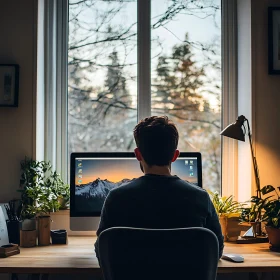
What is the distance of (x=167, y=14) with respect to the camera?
285cm

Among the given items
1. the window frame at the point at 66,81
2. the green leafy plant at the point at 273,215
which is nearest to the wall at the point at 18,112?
the window frame at the point at 66,81

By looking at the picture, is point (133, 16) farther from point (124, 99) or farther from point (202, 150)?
point (202, 150)

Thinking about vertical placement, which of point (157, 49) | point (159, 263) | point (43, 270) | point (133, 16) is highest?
point (133, 16)

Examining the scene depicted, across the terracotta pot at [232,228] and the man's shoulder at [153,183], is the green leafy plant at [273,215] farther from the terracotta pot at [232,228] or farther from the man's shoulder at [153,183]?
the man's shoulder at [153,183]

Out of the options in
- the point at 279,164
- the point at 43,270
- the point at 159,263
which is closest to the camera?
the point at 159,263

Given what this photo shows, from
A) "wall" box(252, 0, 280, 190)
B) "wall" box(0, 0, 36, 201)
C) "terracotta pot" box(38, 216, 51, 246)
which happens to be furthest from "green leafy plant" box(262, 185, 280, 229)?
"wall" box(0, 0, 36, 201)

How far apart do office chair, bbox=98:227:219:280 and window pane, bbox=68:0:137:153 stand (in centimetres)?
151

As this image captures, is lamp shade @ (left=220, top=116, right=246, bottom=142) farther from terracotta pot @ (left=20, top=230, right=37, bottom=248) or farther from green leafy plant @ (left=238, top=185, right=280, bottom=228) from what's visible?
terracotta pot @ (left=20, top=230, right=37, bottom=248)

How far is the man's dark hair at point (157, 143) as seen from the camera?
1.57 metres

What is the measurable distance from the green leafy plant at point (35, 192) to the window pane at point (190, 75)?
841 mm

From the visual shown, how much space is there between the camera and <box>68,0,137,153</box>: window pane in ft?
9.27

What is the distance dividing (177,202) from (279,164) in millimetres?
1308

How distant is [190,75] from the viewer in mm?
2848

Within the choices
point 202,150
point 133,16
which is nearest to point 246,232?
point 202,150
